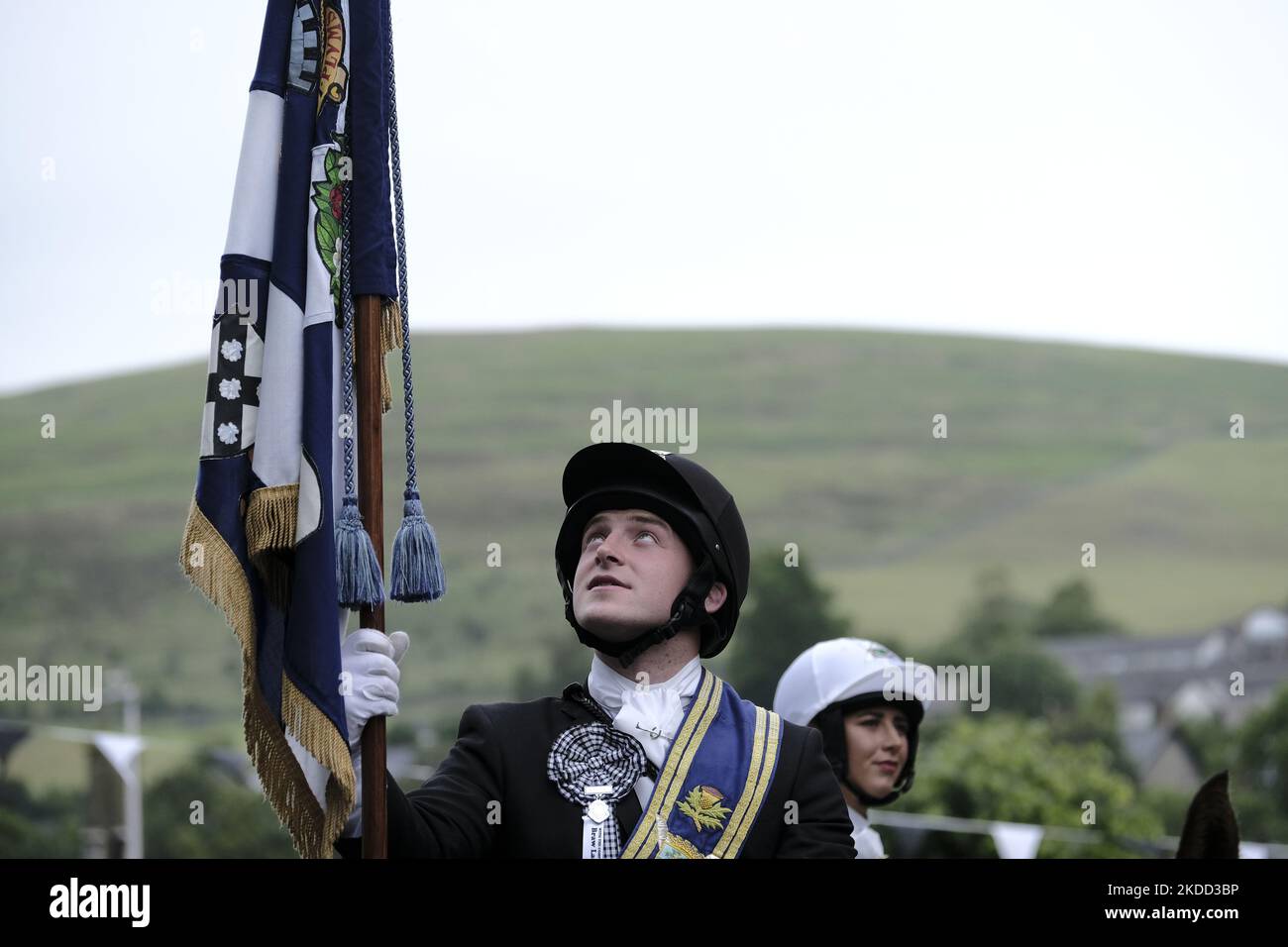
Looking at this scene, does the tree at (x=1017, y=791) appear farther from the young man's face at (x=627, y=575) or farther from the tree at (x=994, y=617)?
the tree at (x=994, y=617)

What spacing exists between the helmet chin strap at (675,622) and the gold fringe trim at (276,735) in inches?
29.8

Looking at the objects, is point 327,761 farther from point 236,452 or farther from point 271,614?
point 236,452

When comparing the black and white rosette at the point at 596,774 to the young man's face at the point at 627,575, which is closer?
the black and white rosette at the point at 596,774

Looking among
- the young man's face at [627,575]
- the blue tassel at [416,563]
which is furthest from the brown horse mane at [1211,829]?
the blue tassel at [416,563]

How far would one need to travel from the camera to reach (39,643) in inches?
4402

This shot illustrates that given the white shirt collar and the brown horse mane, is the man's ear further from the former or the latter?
the brown horse mane

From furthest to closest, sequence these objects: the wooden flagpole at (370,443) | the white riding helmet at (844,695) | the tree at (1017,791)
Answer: the tree at (1017,791), the white riding helmet at (844,695), the wooden flagpole at (370,443)

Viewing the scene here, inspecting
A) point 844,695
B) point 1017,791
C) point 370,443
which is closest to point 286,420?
point 370,443

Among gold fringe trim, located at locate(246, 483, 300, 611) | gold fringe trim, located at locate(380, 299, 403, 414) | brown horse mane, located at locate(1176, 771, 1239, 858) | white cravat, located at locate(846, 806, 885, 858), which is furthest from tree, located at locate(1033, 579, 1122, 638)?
gold fringe trim, located at locate(246, 483, 300, 611)

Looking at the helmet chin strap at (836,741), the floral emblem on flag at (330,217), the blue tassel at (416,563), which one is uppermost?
the floral emblem on flag at (330,217)

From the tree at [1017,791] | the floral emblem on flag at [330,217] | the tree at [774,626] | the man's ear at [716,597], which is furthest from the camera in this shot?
the tree at [774,626]

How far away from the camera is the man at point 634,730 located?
4.43m

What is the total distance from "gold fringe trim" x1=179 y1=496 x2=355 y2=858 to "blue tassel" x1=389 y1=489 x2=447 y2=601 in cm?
36
